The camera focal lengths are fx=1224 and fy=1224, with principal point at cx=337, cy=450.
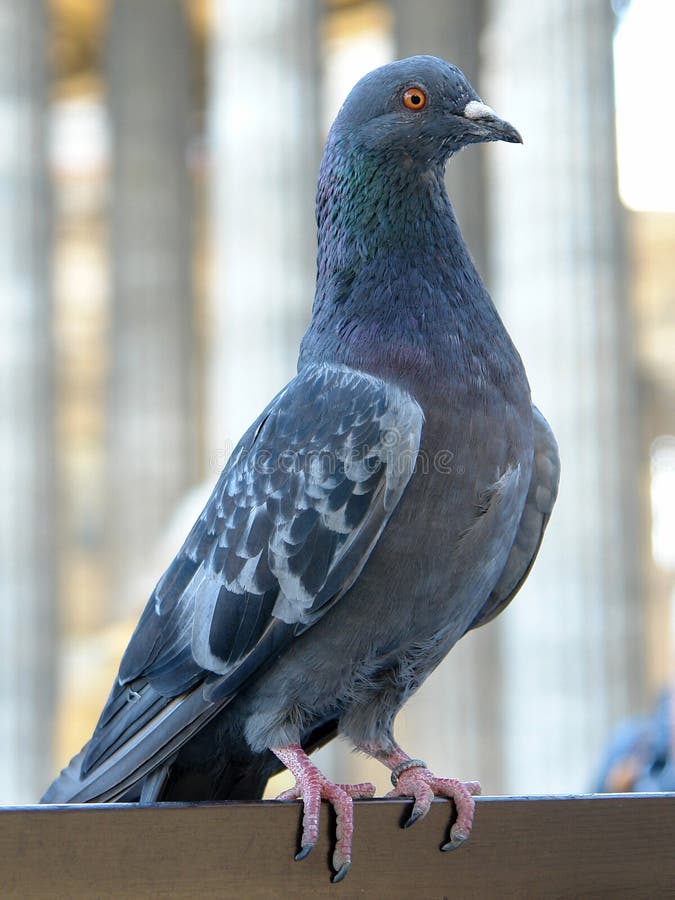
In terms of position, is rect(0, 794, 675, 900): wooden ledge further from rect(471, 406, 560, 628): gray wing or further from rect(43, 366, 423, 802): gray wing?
rect(471, 406, 560, 628): gray wing

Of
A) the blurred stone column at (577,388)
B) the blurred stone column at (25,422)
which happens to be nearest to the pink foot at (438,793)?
the blurred stone column at (577,388)

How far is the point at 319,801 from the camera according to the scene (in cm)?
214

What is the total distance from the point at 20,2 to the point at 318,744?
14370 mm

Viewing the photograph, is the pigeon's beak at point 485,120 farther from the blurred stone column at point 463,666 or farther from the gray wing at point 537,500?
the blurred stone column at point 463,666

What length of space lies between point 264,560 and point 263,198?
11629 mm

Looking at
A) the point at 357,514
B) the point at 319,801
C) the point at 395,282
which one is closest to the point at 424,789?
the point at 319,801

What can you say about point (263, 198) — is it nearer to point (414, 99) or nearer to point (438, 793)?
point (414, 99)

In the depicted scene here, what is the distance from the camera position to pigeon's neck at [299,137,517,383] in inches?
97.0

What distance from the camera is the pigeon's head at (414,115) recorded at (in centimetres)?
260

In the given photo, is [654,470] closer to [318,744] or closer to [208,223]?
[208,223]

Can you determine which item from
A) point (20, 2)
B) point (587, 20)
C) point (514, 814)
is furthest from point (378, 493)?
point (20, 2)

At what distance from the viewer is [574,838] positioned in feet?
7.02

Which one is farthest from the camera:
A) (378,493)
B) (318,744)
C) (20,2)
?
(20,2)

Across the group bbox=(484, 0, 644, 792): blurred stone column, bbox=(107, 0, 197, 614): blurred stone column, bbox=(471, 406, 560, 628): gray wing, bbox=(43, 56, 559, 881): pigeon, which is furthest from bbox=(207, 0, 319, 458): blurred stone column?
bbox=(43, 56, 559, 881): pigeon
